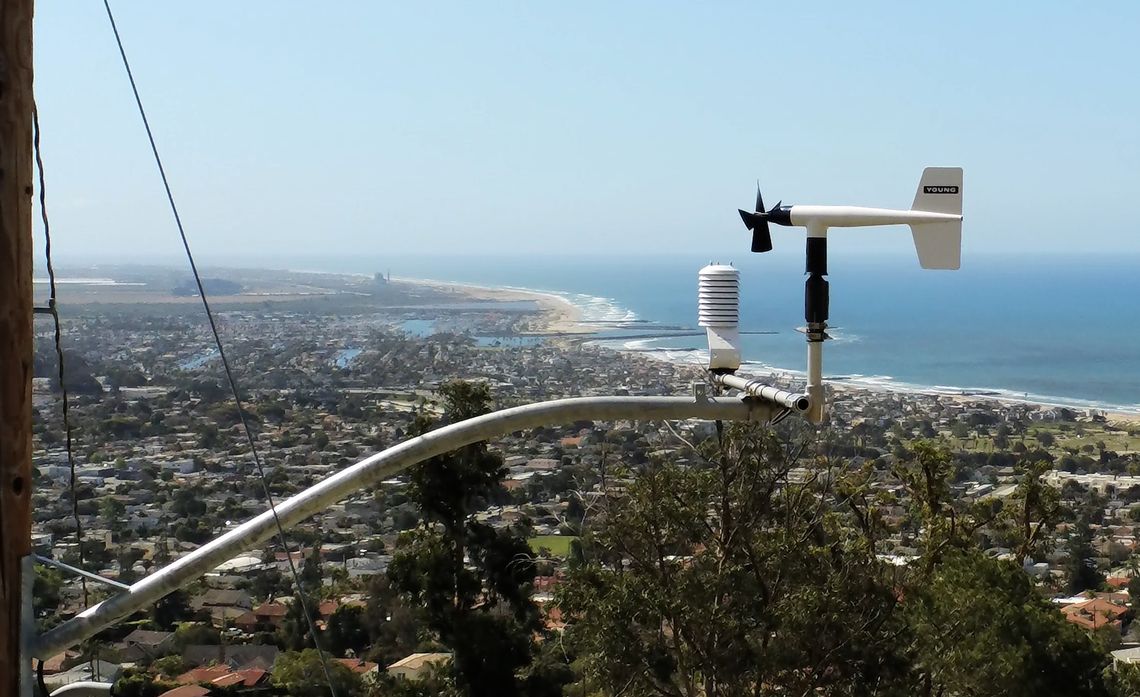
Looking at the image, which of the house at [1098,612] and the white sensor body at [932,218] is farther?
the house at [1098,612]

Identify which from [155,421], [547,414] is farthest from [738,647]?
[155,421]

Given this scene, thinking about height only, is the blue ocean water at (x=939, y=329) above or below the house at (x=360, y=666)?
below

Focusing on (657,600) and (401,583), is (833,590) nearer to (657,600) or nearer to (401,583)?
(657,600)

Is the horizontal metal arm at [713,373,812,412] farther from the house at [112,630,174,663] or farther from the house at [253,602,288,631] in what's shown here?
the house at [253,602,288,631]

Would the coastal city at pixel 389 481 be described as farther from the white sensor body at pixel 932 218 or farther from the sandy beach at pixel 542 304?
the sandy beach at pixel 542 304

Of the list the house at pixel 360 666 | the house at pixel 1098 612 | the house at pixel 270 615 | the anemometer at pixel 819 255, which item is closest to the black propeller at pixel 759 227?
the anemometer at pixel 819 255
